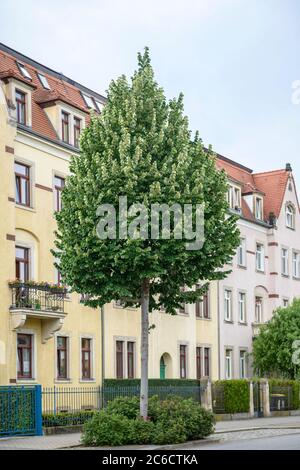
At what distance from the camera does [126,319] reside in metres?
42.3

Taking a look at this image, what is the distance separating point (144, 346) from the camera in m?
26.7

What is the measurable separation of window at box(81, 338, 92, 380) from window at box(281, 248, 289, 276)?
21.2 m

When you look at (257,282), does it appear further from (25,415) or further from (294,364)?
(25,415)

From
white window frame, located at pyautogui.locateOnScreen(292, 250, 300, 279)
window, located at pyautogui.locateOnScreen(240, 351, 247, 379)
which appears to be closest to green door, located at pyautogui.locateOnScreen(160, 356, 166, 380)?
window, located at pyautogui.locateOnScreen(240, 351, 247, 379)

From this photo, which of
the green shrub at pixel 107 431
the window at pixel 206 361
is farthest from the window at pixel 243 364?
the green shrub at pixel 107 431

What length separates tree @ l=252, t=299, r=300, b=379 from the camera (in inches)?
1870

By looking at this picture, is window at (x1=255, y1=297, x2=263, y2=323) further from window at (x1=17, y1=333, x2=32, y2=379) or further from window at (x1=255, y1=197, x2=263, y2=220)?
window at (x1=17, y1=333, x2=32, y2=379)

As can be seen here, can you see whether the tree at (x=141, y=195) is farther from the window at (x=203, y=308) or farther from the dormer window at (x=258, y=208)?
the dormer window at (x=258, y=208)

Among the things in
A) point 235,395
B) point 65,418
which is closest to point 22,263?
point 65,418

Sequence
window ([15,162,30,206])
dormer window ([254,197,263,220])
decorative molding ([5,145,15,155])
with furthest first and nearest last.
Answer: dormer window ([254,197,263,220])
window ([15,162,30,206])
decorative molding ([5,145,15,155])

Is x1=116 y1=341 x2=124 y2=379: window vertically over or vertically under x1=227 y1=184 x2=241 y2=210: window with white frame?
under

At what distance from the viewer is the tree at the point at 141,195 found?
85.8ft

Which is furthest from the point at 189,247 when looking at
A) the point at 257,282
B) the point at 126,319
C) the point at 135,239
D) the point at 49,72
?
the point at 257,282
